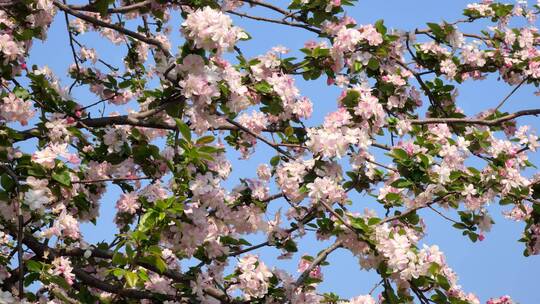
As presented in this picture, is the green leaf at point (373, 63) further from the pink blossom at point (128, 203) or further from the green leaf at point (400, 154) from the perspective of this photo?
the pink blossom at point (128, 203)

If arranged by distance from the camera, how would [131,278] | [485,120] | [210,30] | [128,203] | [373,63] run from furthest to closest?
[485,120] < [373,63] < [128,203] < [210,30] < [131,278]

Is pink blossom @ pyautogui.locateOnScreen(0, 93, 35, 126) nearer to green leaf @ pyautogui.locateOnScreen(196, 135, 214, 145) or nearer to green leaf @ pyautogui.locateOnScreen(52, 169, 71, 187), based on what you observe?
green leaf @ pyautogui.locateOnScreen(52, 169, 71, 187)

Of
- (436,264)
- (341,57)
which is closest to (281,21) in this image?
(341,57)

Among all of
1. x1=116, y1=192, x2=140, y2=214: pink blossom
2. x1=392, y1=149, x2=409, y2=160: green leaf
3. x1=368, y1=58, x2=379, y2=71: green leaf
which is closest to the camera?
x1=392, y1=149, x2=409, y2=160: green leaf

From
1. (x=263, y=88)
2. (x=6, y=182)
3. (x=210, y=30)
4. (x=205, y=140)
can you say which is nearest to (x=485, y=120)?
(x=263, y=88)

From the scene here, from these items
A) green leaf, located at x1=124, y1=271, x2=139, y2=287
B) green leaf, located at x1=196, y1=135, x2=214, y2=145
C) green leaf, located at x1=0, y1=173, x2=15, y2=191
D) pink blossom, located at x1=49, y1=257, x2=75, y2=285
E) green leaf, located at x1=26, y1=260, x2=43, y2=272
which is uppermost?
green leaf, located at x1=196, y1=135, x2=214, y2=145

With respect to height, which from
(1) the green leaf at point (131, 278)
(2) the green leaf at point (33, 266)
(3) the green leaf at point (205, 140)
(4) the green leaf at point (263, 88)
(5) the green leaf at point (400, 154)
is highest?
(4) the green leaf at point (263, 88)

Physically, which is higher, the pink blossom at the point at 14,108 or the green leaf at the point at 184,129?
the pink blossom at the point at 14,108

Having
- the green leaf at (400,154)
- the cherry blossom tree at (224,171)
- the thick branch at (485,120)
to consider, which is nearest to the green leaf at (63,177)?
the cherry blossom tree at (224,171)

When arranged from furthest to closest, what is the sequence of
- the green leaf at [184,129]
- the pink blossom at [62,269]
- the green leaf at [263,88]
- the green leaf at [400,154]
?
the green leaf at [400,154]
the green leaf at [263,88]
the pink blossom at [62,269]
the green leaf at [184,129]

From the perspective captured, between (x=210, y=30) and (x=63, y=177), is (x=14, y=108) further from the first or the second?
(x=210, y=30)

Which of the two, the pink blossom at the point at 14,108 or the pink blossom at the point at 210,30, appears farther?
the pink blossom at the point at 14,108

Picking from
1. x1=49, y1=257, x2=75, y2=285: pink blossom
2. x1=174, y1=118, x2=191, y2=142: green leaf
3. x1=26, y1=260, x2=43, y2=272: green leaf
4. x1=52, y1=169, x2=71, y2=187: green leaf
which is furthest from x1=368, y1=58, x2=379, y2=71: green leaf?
x1=26, y1=260, x2=43, y2=272: green leaf

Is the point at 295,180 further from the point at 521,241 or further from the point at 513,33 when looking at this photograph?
the point at 513,33
